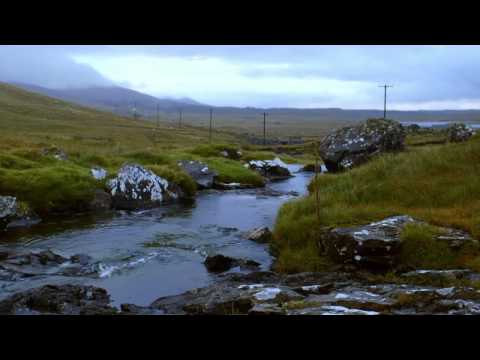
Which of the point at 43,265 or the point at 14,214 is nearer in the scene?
the point at 43,265

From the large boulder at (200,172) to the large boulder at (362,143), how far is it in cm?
846

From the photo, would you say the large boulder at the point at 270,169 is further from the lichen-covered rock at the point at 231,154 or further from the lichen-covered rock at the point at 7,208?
the lichen-covered rock at the point at 7,208

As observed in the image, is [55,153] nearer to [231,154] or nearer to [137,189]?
[137,189]

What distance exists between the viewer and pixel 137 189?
2791 cm

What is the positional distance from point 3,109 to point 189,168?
3716 inches

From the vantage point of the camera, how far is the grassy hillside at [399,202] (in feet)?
46.0

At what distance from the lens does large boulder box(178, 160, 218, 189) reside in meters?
35.2

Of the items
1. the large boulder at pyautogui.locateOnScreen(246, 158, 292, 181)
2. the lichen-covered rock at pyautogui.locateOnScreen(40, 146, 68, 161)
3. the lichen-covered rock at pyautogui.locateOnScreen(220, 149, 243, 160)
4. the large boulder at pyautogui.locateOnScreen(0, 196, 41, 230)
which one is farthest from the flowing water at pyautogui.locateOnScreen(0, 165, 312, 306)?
the lichen-covered rock at pyautogui.locateOnScreen(220, 149, 243, 160)

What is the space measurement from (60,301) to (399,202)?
1103 centimetres

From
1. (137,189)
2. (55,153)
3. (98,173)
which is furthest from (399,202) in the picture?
(55,153)

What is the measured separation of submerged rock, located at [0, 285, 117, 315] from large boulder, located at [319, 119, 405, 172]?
22243mm
